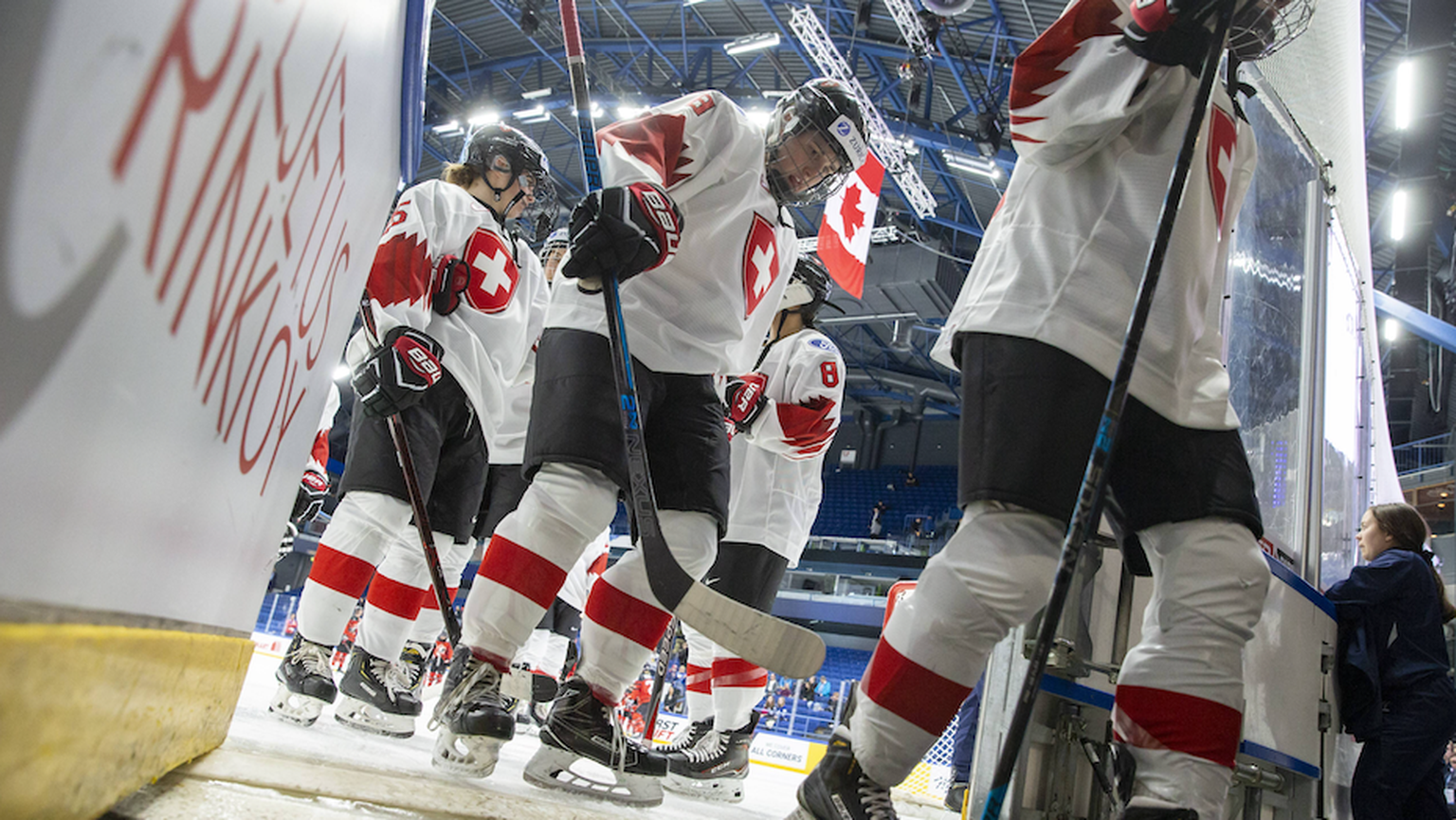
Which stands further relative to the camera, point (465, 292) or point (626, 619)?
point (465, 292)

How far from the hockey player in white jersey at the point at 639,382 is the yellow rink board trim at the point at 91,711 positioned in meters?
0.63

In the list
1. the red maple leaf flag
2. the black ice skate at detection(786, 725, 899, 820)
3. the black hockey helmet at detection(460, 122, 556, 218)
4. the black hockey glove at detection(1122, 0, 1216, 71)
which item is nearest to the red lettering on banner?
the black ice skate at detection(786, 725, 899, 820)

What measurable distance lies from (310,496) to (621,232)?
103 inches

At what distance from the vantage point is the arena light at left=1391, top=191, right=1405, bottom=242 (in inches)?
365

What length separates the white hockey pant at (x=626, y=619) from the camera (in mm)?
1582

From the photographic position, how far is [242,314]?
773 millimetres

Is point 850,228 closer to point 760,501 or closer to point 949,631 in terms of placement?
point 760,501

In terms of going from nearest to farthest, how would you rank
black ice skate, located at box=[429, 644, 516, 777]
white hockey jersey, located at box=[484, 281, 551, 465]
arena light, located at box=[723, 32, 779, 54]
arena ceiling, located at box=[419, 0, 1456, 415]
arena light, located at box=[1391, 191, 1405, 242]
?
black ice skate, located at box=[429, 644, 516, 777]
white hockey jersey, located at box=[484, 281, 551, 465]
arena light, located at box=[1391, 191, 1405, 242]
arena ceiling, located at box=[419, 0, 1456, 415]
arena light, located at box=[723, 32, 779, 54]

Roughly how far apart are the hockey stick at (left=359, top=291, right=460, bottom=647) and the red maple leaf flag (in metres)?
2.81

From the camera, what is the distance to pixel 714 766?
2.58 meters

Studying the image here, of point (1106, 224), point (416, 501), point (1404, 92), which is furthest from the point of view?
point (1404, 92)

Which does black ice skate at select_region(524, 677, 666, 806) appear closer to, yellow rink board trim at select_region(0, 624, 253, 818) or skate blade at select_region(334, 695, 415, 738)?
yellow rink board trim at select_region(0, 624, 253, 818)

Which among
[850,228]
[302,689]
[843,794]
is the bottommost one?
[302,689]

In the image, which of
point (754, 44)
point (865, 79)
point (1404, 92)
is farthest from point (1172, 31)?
point (865, 79)
